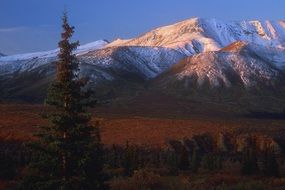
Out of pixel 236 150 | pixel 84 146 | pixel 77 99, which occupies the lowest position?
pixel 236 150

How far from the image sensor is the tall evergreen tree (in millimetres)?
22984

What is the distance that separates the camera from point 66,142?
23.1 metres

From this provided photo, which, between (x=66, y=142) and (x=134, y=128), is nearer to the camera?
(x=66, y=142)

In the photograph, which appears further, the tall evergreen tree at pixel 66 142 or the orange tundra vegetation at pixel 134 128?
the orange tundra vegetation at pixel 134 128

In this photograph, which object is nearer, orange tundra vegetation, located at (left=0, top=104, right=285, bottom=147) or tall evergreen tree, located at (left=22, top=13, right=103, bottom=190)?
tall evergreen tree, located at (left=22, top=13, right=103, bottom=190)

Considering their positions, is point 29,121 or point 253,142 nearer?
point 253,142

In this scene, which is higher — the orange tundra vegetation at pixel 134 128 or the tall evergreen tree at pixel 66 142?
the tall evergreen tree at pixel 66 142

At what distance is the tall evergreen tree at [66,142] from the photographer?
75.4ft

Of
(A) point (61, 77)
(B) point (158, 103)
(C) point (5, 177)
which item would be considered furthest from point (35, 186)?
(B) point (158, 103)

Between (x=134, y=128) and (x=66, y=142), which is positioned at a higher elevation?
(x=66, y=142)

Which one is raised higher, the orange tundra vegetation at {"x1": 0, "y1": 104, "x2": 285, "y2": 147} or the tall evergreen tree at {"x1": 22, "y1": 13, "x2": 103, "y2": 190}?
the tall evergreen tree at {"x1": 22, "y1": 13, "x2": 103, "y2": 190}

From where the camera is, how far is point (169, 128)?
12125 centimetres

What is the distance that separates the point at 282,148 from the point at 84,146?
83.5m

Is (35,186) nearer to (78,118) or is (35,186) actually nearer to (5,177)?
(78,118)
